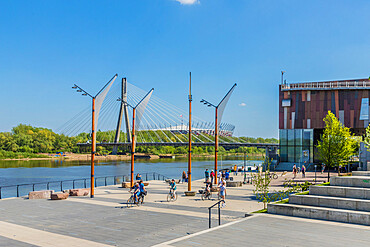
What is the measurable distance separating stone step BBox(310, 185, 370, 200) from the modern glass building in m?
42.2

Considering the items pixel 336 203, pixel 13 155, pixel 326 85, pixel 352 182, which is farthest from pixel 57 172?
pixel 336 203

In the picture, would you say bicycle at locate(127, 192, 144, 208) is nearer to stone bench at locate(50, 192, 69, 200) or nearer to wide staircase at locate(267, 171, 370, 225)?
stone bench at locate(50, 192, 69, 200)

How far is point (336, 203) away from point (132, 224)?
30.0 ft

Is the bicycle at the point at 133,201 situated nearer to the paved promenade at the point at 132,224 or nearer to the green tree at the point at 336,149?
the paved promenade at the point at 132,224

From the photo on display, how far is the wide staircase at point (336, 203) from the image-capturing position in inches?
584

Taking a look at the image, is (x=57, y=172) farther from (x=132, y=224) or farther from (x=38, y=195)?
(x=132, y=224)

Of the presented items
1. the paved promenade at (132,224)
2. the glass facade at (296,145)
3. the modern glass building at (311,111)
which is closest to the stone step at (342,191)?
the paved promenade at (132,224)

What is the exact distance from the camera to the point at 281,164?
59281 millimetres

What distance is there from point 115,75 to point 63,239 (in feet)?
61.8

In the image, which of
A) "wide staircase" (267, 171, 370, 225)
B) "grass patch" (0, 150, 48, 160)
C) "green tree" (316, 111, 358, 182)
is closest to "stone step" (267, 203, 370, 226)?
"wide staircase" (267, 171, 370, 225)

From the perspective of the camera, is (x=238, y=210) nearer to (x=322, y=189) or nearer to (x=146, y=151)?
(x=322, y=189)

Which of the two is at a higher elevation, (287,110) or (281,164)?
(287,110)

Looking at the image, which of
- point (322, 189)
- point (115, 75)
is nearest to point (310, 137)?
point (115, 75)

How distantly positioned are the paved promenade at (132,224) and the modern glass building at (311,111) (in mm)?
38146
